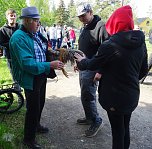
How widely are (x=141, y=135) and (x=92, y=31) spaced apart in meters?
2.08

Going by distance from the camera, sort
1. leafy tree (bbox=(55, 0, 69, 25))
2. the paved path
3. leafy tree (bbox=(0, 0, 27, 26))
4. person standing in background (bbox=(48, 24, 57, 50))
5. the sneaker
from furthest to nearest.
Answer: leafy tree (bbox=(55, 0, 69, 25)) < person standing in background (bbox=(48, 24, 57, 50)) < leafy tree (bbox=(0, 0, 27, 26)) < the sneaker < the paved path

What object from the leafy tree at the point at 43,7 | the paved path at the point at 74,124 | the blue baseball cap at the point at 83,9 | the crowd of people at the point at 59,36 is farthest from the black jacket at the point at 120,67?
the leafy tree at the point at 43,7

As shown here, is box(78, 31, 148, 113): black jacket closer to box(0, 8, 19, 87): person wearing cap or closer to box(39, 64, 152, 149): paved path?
box(39, 64, 152, 149): paved path

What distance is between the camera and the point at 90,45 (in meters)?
4.31

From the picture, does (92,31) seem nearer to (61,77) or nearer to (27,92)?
(27,92)

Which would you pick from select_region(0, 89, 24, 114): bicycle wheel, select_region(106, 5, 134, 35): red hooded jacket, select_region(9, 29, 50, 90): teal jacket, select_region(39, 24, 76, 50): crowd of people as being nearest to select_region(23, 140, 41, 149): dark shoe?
select_region(9, 29, 50, 90): teal jacket

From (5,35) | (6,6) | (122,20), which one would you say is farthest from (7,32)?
(6,6)

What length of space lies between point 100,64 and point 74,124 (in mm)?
2311

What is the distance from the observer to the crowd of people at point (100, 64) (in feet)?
9.84

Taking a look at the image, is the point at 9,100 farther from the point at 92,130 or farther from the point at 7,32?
the point at 92,130

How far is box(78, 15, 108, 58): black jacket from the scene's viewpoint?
421 cm

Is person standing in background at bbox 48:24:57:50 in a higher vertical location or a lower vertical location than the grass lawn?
A: higher

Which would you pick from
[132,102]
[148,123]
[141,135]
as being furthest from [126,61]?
[148,123]

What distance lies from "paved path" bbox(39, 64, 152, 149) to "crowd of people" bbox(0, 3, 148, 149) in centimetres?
24
